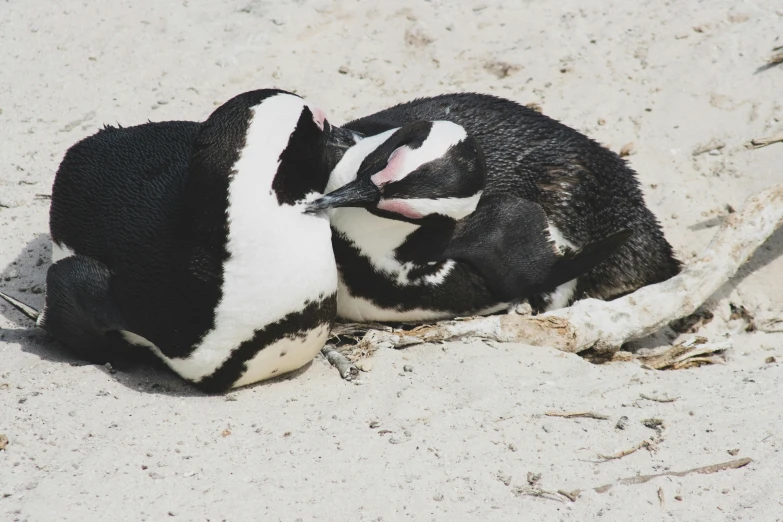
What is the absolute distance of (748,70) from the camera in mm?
5664

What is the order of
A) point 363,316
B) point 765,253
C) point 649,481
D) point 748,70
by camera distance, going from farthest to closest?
point 748,70 → point 765,253 → point 363,316 → point 649,481

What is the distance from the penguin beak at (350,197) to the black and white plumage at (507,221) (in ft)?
0.42

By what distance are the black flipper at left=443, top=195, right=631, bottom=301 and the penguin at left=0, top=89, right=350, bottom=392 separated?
662 mm

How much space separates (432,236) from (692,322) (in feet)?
5.36

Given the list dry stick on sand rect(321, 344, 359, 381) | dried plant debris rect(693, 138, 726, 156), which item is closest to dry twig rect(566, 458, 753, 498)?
dry stick on sand rect(321, 344, 359, 381)

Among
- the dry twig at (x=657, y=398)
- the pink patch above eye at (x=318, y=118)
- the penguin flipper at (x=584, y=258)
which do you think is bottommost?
the dry twig at (x=657, y=398)

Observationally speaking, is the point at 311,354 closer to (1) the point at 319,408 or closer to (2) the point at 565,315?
(1) the point at 319,408

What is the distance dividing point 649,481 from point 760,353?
1.61 metres

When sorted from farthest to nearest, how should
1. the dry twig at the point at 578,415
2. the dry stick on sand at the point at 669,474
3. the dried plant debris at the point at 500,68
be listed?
the dried plant debris at the point at 500,68
the dry twig at the point at 578,415
the dry stick on sand at the point at 669,474

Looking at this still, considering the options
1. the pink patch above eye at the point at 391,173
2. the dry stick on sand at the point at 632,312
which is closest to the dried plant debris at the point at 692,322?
the dry stick on sand at the point at 632,312

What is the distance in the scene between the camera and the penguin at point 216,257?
3352 millimetres

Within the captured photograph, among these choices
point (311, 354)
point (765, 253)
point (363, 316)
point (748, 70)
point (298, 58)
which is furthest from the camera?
point (298, 58)

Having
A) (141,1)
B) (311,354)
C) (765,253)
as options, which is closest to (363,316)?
(311,354)

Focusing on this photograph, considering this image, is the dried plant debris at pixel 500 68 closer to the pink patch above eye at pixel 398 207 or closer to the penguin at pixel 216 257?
the penguin at pixel 216 257
